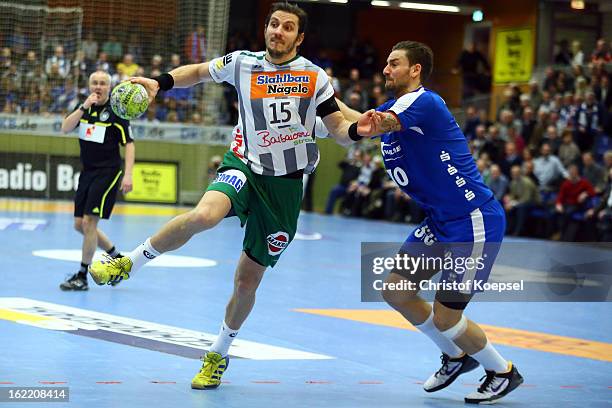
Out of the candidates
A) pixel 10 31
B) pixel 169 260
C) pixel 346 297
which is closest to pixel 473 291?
pixel 346 297

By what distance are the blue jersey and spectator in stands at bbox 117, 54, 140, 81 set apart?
1957 centimetres

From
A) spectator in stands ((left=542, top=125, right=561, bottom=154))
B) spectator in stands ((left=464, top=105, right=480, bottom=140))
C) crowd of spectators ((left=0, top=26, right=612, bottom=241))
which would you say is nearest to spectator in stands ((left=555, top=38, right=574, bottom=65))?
crowd of spectators ((left=0, top=26, right=612, bottom=241))

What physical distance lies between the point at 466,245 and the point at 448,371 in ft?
2.92

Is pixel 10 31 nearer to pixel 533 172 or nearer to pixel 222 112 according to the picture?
pixel 222 112

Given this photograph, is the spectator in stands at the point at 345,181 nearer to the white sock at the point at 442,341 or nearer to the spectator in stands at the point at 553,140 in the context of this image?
the spectator in stands at the point at 553,140

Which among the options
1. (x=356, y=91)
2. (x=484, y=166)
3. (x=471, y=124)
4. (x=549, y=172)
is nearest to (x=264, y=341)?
(x=549, y=172)

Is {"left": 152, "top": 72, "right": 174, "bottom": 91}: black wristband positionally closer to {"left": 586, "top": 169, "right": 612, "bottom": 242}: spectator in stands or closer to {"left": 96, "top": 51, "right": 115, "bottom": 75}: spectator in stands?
{"left": 586, "top": 169, "right": 612, "bottom": 242}: spectator in stands

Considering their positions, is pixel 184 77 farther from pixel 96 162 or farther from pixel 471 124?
pixel 471 124

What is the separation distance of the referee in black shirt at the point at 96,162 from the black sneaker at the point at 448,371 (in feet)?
16.7

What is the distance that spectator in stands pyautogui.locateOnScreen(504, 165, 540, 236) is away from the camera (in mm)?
21750

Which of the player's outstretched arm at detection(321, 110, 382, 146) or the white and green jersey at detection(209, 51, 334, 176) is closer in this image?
the player's outstretched arm at detection(321, 110, 382, 146)

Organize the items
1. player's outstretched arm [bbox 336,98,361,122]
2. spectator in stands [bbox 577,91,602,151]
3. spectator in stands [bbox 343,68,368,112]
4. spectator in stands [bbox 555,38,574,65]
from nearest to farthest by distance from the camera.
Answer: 1. player's outstretched arm [bbox 336,98,361,122]
2. spectator in stands [bbox 577,91,602,151]
3. spectator in stands [bbox 555,38,574,65]
4. spectator in stands [bbox 343,68,368,112]

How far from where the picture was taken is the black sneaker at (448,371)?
656 centimetres

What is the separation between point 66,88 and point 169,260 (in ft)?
37.8
